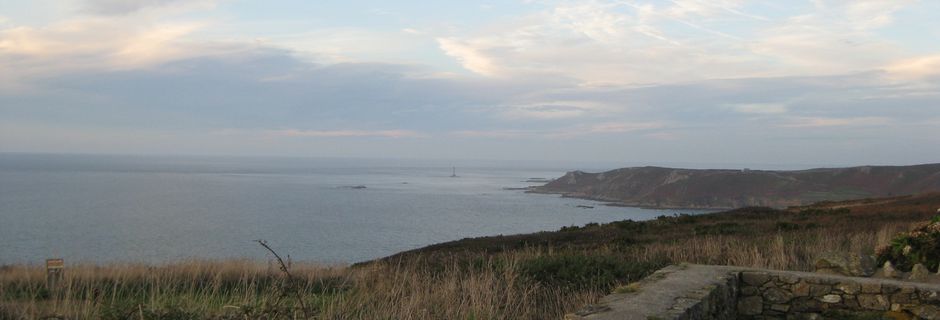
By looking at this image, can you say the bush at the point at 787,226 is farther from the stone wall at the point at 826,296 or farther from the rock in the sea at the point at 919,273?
the stone wall at the point at 826,296

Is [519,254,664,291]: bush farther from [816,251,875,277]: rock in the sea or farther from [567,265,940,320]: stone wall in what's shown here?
[816,251,875,277]: rock in the sea

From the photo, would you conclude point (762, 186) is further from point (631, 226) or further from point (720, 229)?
point (720, 229)

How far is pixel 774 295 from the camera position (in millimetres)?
7449

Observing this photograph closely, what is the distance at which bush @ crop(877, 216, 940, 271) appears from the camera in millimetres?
8727

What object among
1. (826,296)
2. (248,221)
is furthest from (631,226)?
(248,221)

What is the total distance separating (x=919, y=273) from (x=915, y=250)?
743 millimetres

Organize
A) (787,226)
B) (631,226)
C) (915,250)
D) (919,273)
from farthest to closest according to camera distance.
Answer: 1. (631,226)
2. (787,226)
3. (915,250)
4. (919,273)

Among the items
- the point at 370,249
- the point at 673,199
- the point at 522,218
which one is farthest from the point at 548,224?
the point at 673,199

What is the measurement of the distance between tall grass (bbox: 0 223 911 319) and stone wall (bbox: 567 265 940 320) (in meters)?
1.10

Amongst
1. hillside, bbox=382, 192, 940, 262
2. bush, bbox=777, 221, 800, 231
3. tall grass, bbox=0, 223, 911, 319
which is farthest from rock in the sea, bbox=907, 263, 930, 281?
bush, bbox=777, 221, 800, 231

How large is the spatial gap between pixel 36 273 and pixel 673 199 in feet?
316

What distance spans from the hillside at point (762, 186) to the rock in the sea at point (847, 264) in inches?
3158

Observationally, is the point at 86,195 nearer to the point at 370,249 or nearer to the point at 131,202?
the point at 131,202

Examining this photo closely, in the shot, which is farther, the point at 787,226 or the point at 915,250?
the point at 787,226
